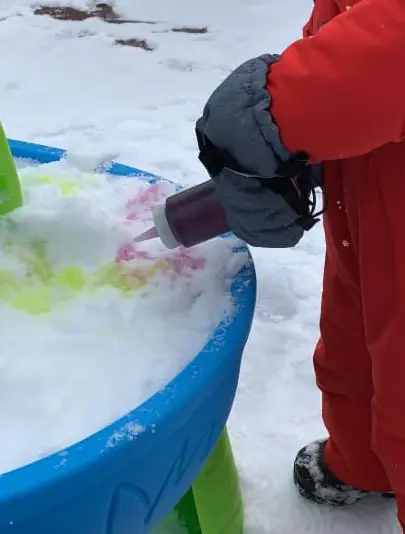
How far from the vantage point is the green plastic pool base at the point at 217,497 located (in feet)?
2.86

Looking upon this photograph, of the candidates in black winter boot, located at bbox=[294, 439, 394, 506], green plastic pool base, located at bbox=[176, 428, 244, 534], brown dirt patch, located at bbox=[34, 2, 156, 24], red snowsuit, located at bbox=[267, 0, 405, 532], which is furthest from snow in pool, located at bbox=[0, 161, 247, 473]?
brown dirt patch, located at bbox=[34, 2, 156, 24]

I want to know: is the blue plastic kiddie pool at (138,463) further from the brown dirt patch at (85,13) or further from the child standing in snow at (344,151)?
the brown dirt patch at (85,13)

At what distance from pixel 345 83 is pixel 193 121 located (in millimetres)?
1424

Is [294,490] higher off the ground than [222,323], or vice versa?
[222,323]

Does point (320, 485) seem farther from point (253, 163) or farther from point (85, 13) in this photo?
point (85, 13)

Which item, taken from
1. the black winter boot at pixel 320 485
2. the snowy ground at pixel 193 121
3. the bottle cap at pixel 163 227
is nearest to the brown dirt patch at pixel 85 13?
the snowy ground at pixel 193 121

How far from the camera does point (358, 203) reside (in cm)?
73

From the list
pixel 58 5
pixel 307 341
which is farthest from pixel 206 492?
pixel 58 5

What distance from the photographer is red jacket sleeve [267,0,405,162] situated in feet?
1.90

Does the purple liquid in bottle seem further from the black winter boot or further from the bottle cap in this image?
the black winter boot

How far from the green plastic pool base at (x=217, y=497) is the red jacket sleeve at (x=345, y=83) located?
15.3 inches

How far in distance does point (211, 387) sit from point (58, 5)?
2.45 metres

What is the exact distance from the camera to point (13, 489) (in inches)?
20.4

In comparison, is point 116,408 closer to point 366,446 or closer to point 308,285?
point 366,446
